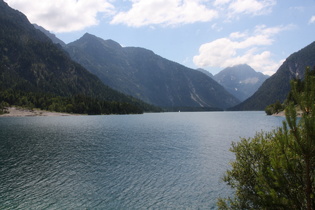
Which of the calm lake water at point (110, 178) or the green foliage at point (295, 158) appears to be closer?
the green foliage at point (295, 158)

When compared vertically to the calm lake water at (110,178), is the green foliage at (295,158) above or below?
above

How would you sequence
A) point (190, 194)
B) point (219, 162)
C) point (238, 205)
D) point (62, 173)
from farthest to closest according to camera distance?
point (219, 162) → point (62, 173) → point (190, 194) → point (238, 205)

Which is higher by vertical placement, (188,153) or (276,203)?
(276,203)

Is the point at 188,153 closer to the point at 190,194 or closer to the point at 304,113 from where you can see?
the point at 190,194

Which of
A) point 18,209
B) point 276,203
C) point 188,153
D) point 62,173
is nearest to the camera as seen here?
point 276,203

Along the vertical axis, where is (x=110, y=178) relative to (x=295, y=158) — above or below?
below

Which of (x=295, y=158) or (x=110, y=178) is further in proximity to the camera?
(x=110, y=178)

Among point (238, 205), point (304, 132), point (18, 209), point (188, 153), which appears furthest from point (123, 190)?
point (188, 153)

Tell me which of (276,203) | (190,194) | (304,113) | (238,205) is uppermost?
(304,113)

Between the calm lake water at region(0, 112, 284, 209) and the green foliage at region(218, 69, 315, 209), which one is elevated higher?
the green foliage at region(218, 69, 315, 209)

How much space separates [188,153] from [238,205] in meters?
39.6

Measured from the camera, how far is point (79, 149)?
64.6 metres

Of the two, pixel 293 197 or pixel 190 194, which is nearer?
pixel 293 197

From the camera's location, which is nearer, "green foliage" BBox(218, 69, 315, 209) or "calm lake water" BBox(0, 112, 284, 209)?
"green foliage" BBox(218, 69, 315, 209)
